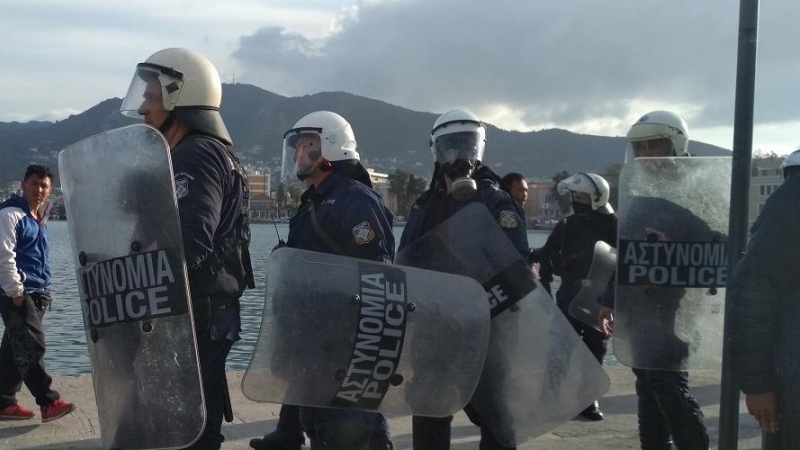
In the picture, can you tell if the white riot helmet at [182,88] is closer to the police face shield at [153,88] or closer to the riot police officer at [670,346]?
the police face shield at [153,88]

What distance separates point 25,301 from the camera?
6.29 m

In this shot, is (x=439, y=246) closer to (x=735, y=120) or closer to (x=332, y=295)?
(x=332, y=295)

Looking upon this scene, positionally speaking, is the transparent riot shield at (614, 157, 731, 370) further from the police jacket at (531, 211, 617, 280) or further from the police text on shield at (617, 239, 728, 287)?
the police jacket at (531, 211, 617, 280)

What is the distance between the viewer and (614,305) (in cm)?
461

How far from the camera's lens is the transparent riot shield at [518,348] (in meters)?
4.05

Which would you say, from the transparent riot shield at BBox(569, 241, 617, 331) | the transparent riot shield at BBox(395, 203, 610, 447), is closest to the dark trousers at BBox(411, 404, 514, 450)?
the transparent riot shield at BBox(395, 203, 610, 447)

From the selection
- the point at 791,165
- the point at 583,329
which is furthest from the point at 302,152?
the point at 583,329

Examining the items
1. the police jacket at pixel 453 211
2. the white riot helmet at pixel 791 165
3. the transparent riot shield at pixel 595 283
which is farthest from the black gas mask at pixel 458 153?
the transparent riot shield at pixel 595 283

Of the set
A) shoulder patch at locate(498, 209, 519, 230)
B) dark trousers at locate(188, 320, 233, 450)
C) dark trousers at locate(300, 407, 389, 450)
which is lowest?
dark trousers at locate(300, 407, 389, 450)

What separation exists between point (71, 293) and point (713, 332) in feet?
50.6

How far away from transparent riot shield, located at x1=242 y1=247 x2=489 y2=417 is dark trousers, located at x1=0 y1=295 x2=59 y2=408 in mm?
3322

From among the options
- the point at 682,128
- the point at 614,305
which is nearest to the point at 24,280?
the point at 614,305

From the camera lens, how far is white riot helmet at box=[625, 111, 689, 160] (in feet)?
15.9

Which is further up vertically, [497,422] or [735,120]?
[735,120]
